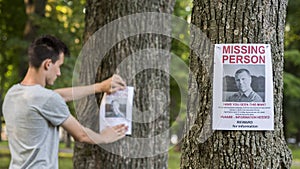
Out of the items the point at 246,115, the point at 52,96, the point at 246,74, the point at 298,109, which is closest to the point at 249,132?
the point at 246,115

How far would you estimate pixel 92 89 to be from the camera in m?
4.79

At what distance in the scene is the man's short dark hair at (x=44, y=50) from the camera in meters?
3.74

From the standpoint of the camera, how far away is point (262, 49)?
2.92m

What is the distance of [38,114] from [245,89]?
1449 mm

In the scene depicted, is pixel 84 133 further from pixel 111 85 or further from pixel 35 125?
pixel 111 85

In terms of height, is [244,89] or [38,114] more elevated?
[244,89]

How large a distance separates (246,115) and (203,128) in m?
0.28

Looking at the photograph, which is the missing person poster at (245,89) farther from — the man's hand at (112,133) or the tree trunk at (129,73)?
the tree trunk at (129,73)

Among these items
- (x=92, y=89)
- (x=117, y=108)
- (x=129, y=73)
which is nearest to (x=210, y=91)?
(x=92, y=89)

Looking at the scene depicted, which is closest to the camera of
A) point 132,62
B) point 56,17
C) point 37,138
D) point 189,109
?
point 189,109

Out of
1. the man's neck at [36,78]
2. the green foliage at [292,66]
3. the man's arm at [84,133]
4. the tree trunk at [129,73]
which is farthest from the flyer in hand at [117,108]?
the green foliage at [292,66]

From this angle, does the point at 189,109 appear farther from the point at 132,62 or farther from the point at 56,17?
the point at 56,17

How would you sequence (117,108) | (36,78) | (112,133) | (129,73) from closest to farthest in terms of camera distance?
(36,78), (112,133), (117,108), (129,73)


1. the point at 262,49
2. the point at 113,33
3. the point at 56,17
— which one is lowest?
the point at 262,49
